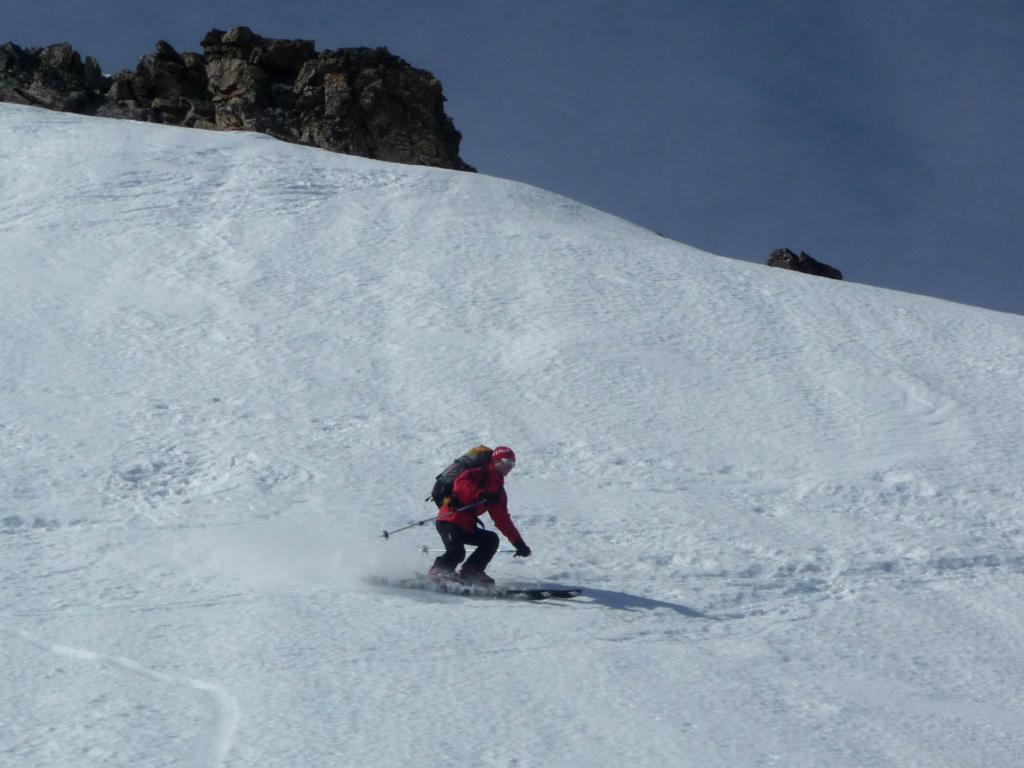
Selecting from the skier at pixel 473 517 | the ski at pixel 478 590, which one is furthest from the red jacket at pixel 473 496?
the ski at pixel 478 590

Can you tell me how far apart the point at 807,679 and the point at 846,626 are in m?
1.15

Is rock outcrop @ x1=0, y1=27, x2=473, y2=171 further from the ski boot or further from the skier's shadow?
the skier's shadow

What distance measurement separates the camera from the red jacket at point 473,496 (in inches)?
367

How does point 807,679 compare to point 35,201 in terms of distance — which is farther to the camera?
point 35,201

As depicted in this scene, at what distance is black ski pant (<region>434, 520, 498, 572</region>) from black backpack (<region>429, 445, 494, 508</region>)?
8.0 inches

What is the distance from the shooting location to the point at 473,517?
31.1 feet

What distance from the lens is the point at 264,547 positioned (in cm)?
963

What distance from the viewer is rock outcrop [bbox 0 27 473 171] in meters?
40.7

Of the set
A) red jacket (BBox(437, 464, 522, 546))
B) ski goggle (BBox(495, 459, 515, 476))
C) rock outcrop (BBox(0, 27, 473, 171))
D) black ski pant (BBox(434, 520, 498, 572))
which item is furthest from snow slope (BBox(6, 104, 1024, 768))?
rock outcrop (BBox(0, 27, 473, 171))

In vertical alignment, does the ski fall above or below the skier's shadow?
below

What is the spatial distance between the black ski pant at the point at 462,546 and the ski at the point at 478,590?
24 cm

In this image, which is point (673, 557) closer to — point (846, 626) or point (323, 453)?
point (846, 626)

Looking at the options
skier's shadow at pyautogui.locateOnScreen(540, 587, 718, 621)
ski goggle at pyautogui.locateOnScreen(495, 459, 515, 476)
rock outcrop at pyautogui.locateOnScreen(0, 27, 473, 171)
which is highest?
rock outcrop at pyautogui.locateOnScreen(0, 27, 473, 171)

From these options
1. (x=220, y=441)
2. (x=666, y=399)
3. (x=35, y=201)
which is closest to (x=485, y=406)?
(x=666, y=399)
